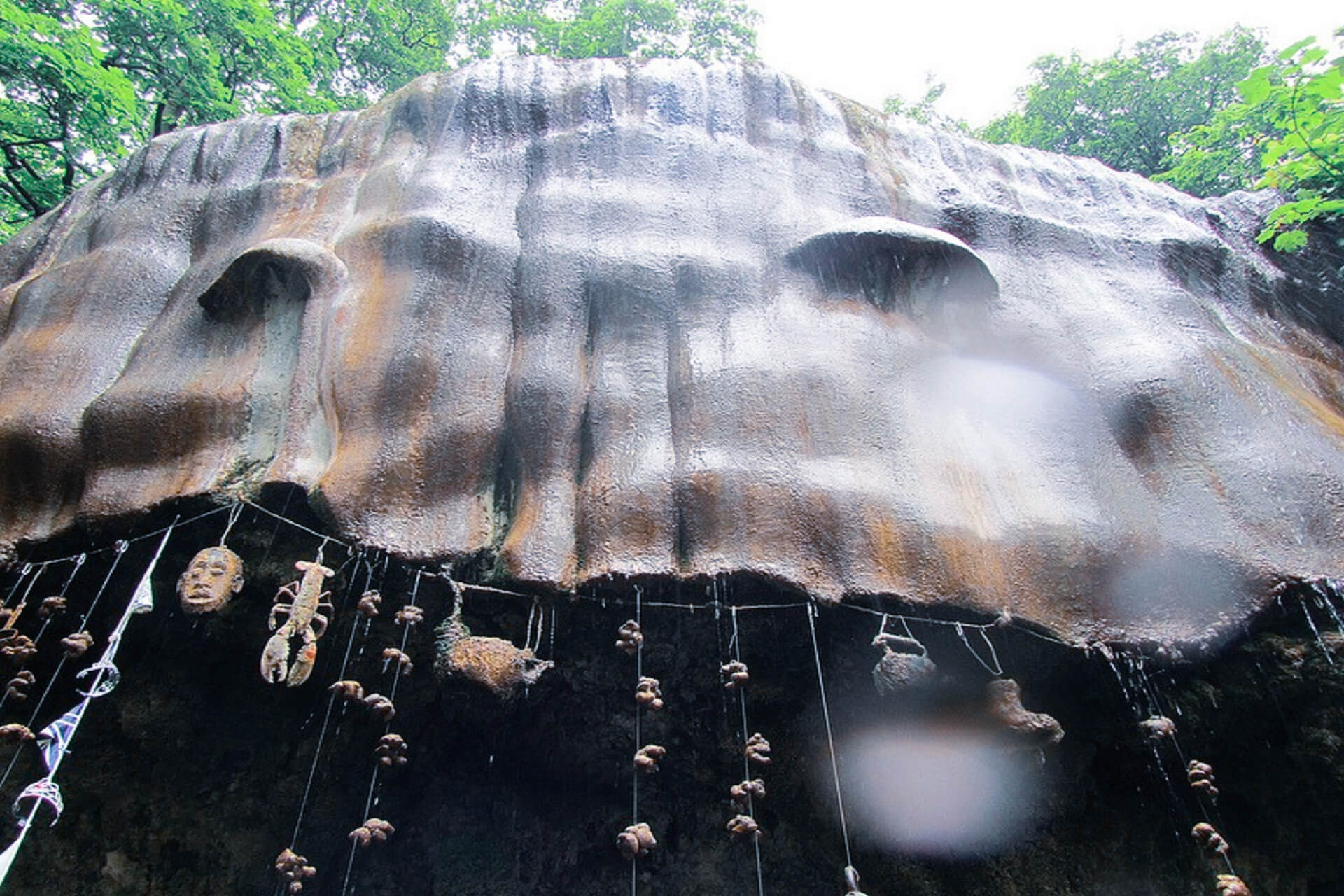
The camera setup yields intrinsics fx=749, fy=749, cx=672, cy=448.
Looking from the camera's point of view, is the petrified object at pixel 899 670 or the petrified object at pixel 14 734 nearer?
the petrified object at pixel 899 670

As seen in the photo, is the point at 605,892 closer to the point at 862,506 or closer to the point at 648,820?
the point at 648,820

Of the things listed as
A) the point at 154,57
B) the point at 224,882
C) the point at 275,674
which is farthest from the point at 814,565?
the point at 154,57

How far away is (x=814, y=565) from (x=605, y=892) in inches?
99.9

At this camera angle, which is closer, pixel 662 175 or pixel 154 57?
pixel 662 175

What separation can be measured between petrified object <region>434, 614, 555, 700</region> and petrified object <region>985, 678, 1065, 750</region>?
2209 millimetres

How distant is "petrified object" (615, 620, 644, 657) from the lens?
11.6 ft

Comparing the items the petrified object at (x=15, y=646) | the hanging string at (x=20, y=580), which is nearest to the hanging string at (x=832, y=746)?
the petrified object at (x=15, y=646)

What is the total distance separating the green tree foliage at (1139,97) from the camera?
40.3 feet

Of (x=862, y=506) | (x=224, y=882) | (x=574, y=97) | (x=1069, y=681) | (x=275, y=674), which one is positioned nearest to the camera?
(x=275, y=674)

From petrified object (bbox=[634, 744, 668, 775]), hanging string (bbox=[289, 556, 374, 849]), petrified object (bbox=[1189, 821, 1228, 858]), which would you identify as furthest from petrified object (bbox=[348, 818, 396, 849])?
petrified object (bbox=[1189, 821, 1228, 858])

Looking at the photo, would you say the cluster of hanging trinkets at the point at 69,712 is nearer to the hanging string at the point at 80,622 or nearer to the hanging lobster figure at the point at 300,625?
the hanging string at the point at 80,622

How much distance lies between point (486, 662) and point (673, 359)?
2.00 meters

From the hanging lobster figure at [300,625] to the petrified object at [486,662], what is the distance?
22.8 inches

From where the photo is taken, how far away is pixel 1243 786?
430 centimetres
